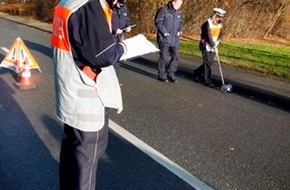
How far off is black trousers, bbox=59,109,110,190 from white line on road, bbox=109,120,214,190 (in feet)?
4.86

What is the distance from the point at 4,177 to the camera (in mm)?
4434

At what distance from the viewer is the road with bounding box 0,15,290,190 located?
14.7 ft

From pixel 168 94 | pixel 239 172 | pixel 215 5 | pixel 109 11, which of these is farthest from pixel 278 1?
pixel 109 11

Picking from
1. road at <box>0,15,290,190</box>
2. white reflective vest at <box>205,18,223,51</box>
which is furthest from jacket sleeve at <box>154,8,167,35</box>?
road at <box>0,15,290,190</box>

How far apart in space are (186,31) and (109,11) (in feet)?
68.3

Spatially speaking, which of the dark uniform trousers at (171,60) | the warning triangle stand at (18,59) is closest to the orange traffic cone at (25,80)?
the warning triangle stand at (18,59)

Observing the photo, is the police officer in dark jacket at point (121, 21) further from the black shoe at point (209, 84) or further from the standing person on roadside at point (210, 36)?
the black shoe at point (209, 84)

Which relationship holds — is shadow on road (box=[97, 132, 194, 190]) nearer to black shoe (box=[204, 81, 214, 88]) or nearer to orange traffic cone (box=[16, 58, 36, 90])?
orange traffic cone (box=[16, 58, 36, 90])

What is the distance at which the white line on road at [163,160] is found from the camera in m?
4.36

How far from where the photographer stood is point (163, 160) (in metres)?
4.94

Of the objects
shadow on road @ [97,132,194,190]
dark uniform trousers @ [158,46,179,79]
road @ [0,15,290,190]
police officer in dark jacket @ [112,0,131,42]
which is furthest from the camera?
dark uniform trousers @ [158,46,179,79]

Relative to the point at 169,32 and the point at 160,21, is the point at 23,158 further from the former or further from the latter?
the point at 169,32

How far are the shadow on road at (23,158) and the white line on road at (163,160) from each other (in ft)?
3.55

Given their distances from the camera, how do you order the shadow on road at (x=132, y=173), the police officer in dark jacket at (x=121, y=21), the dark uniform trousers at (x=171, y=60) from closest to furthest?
the shadow on road at (x=132, y=173)
the police officer in dark jacket at (x=121, y=21)
the dark uniform trousers at (x=171, y=60)
